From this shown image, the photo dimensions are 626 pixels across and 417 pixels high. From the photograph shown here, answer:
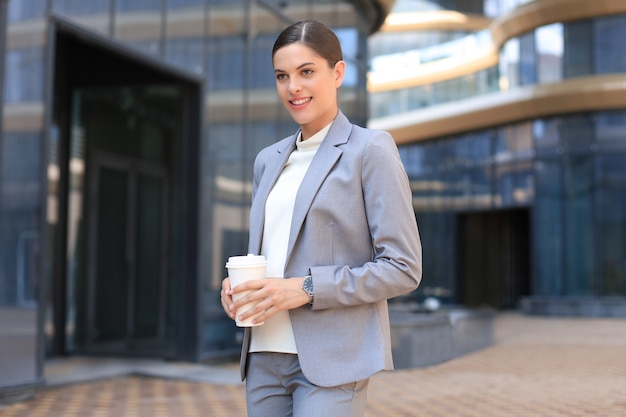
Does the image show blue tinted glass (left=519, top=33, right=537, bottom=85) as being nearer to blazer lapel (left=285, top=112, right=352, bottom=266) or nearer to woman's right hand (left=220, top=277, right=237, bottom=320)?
blazer lapel (left=285, top=112, right=352, bottom=266)

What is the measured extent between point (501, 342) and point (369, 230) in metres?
12.9

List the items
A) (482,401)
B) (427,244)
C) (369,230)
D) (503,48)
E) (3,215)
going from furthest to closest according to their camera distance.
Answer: (427,244) < (503,48) < (482,401) < (3,215) < (369,230)

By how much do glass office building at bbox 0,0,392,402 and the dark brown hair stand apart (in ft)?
22.8

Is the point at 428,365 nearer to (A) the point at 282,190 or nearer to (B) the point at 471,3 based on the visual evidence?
(A) the point at 282,190

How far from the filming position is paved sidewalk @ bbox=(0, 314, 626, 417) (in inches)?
269

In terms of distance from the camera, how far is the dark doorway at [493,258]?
26.1 metres

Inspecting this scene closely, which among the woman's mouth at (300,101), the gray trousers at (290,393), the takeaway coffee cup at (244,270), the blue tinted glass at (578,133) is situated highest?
the blue tinted glass at (578,133)

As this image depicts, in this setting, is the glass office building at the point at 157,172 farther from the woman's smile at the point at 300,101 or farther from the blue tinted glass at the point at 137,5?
the woman's smile at the point at 300,101

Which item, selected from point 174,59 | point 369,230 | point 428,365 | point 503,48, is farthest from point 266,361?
point 503,48

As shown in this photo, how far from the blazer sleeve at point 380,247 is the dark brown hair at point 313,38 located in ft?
0.79

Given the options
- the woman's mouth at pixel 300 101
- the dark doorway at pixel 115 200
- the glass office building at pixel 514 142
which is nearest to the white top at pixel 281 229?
the woman's mouth at pixel 300 101

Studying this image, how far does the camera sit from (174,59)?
30.1ft

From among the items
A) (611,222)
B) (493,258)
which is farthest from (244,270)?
(493,258)

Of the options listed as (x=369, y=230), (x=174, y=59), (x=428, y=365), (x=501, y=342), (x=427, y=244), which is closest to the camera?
(x=369, y=230)
